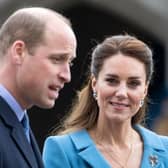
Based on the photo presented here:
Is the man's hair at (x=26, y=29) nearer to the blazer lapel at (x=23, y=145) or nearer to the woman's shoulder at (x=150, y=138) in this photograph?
the blazer lapel at (x=23, y=145)

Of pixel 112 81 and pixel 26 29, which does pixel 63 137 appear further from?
pixel 26 29

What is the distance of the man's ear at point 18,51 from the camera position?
3.57 m

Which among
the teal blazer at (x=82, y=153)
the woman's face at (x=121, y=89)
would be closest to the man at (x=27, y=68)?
the teal blazer at (x=82, y=153)

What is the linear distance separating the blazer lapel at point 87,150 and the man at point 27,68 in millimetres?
1037

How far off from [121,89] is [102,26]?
846 centimetres

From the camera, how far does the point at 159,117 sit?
1123cm

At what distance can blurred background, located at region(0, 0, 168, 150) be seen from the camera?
12.4 metres

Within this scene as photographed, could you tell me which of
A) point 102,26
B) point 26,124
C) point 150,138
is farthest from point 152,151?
point 102,26

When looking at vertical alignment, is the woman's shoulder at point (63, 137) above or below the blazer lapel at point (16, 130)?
below

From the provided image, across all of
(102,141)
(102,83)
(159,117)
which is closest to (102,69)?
(102,83)

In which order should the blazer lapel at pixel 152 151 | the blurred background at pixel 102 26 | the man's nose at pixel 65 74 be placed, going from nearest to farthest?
the man's nose at pixel 65 74, the blazer lapel at pixel 152 151, the blurred background at pixel 102 26

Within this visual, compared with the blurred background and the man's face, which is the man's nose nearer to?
the man's face

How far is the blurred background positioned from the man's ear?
27.3 feet

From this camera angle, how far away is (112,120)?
4738mm
